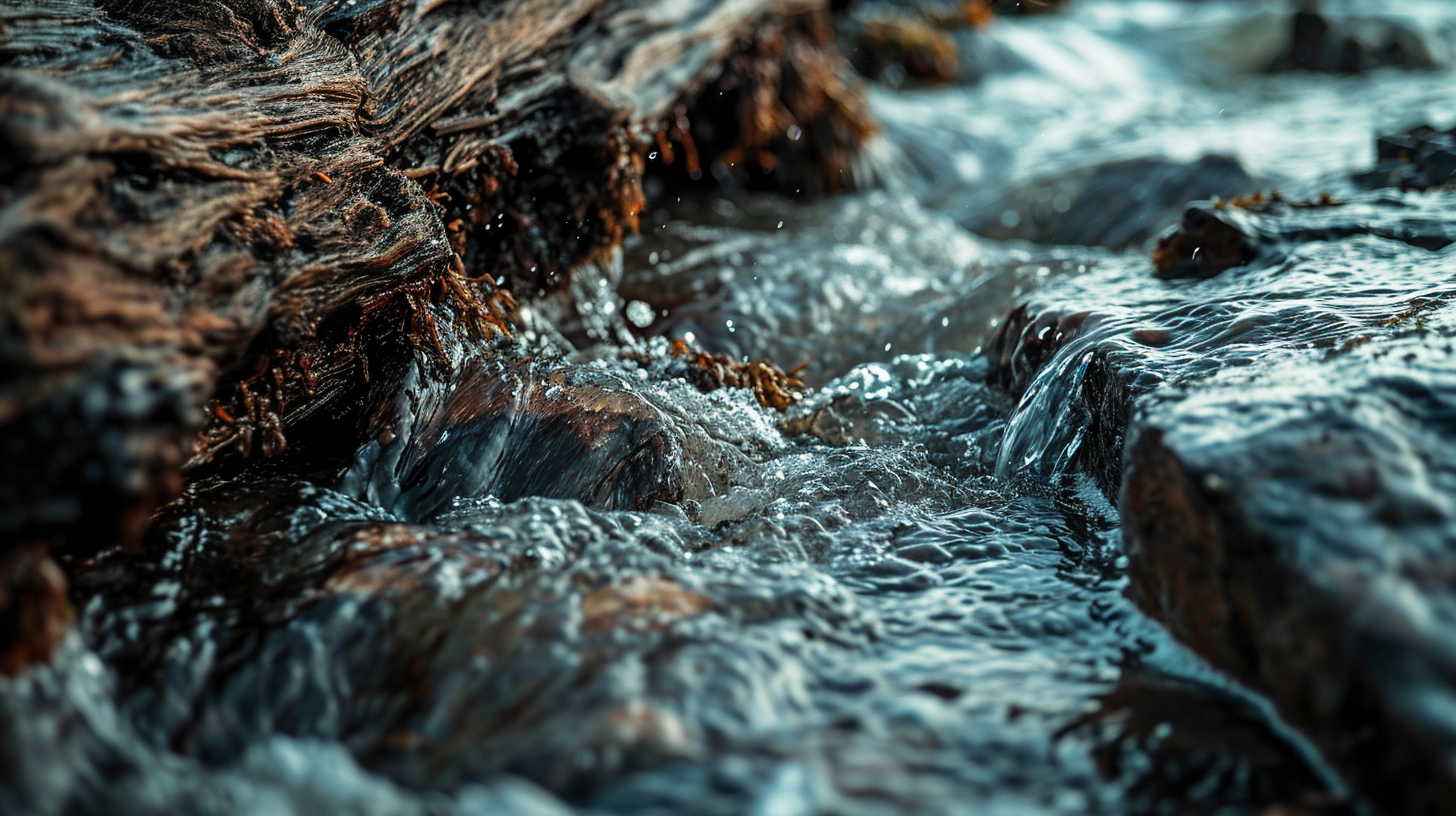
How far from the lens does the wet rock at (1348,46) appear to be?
1068cm

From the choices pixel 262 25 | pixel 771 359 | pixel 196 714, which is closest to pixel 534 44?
pixel 262 25

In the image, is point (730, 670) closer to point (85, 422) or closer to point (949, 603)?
point (949, 603)

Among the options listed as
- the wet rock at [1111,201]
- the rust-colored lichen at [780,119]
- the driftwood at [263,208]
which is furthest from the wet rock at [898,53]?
the driftwood at [263,208]

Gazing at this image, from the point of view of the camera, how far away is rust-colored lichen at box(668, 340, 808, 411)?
4.28 meters

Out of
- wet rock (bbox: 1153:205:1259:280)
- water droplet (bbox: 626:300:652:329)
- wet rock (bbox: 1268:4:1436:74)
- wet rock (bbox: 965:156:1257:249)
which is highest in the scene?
wet rock (bbox: 1268:4:1436:74)

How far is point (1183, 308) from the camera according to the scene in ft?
11.9

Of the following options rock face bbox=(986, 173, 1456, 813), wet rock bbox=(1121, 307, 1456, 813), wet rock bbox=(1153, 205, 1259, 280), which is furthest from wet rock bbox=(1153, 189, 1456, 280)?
wet rock bbox=(1121, 307, 1456, 813)

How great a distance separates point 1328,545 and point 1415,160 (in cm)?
434

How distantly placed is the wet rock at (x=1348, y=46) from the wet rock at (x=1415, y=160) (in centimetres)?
629

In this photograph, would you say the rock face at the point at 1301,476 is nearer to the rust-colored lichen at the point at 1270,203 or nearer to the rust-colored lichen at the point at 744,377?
the rust-colored lichen at the point at 1270,203

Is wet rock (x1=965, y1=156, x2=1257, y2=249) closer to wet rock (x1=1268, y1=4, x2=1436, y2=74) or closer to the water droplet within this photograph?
the water droplet

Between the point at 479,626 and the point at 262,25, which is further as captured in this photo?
the point at 262,25

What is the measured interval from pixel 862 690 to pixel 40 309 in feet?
5.93

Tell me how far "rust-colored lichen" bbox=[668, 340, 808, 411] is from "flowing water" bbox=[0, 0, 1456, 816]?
0.09 m
